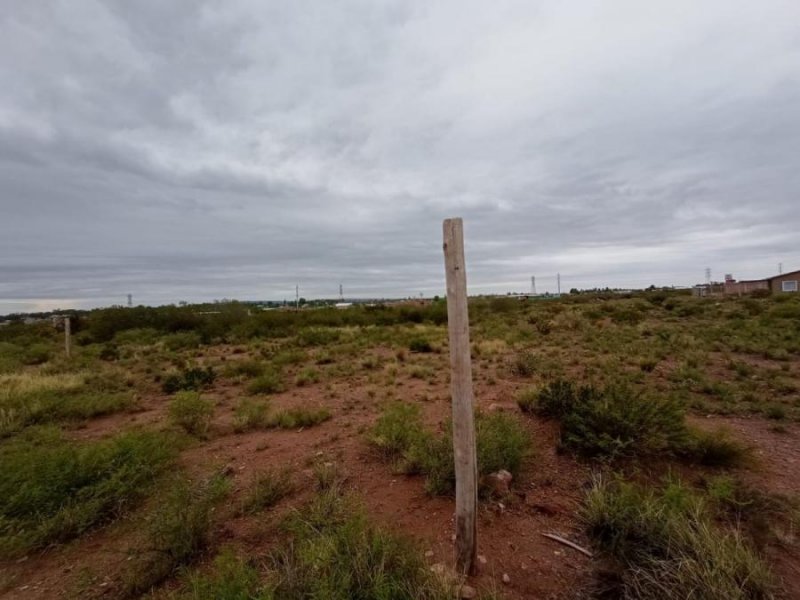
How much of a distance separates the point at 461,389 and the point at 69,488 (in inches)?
183

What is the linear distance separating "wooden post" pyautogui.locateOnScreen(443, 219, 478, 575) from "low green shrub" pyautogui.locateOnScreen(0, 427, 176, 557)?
3781 mm

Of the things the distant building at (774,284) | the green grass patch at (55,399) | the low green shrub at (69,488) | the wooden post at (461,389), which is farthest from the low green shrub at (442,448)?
the distant building at (774,284)

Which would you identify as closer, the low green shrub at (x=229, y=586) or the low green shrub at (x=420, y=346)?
the low green shrub at (x=229, y=586)

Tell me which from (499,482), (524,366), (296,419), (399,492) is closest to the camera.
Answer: (499,482)

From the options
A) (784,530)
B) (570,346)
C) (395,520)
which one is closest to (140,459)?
(395,520)

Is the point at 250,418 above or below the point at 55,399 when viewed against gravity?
below

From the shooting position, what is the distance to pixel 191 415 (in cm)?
734

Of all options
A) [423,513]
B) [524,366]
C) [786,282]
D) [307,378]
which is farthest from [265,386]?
[786,282]

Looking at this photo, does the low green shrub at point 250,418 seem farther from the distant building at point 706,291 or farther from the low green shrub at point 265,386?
the distant building at point 706,291

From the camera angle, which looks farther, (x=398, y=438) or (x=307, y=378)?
(x=307, y=378)

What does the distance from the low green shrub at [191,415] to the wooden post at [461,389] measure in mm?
5493

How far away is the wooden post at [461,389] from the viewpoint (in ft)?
10.0

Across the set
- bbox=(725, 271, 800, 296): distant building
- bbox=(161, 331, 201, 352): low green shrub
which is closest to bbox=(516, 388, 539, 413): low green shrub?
bbox=(161, 331, 201, 352): low green shrub

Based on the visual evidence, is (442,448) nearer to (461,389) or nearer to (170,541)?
(461,389)
